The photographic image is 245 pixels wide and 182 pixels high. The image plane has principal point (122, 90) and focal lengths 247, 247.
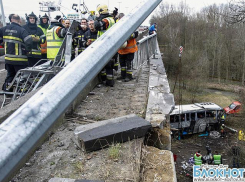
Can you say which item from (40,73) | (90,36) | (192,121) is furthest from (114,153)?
(192,121)

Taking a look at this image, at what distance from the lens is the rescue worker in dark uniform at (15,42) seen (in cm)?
622

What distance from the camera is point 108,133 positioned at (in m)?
2.93

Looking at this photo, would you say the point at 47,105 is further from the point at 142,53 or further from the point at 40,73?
the point at 142,53

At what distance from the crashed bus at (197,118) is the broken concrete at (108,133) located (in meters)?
16.5

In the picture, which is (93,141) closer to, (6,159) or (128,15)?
(128,15)

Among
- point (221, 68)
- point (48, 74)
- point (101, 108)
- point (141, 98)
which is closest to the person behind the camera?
point (101, 108)

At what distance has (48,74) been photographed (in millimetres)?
5523

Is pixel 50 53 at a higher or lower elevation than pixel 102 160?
higher

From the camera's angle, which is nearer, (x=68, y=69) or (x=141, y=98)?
(x=68, y=69)

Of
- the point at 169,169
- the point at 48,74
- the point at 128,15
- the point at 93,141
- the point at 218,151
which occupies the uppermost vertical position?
the point at 128,15

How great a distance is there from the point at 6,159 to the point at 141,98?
4.68 m

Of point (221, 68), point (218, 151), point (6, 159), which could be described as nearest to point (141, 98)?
point (6, 159)

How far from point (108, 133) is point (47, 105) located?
2.49 meters

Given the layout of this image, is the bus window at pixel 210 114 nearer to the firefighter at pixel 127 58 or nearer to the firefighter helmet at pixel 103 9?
the firefighter at pixel 127 58
